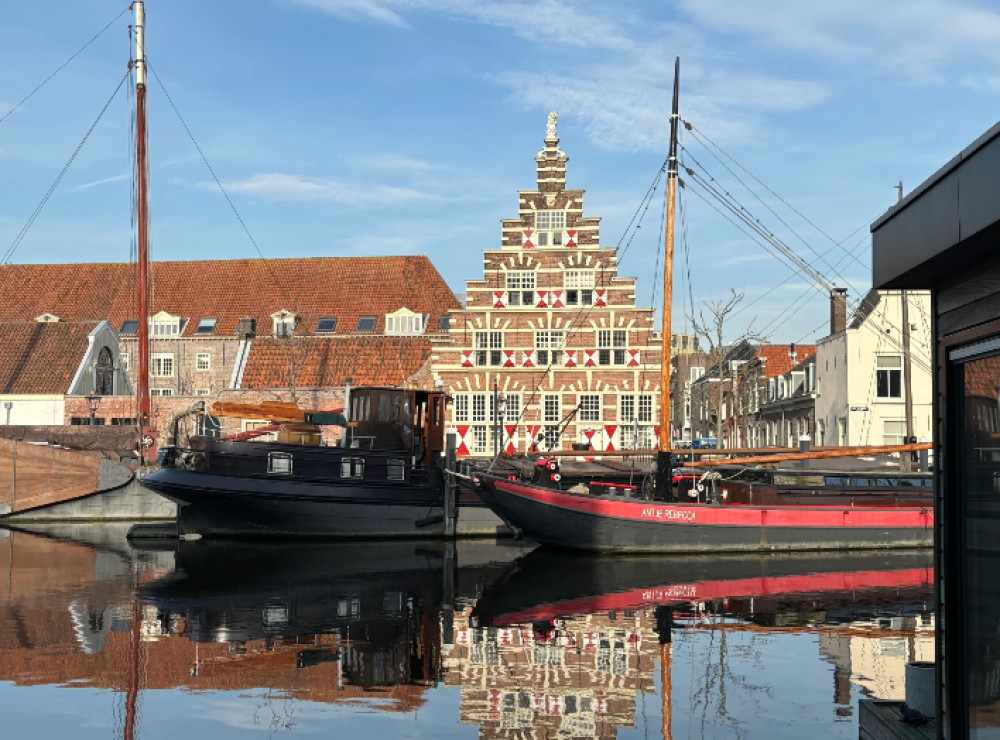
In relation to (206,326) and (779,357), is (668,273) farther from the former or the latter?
(779,357)

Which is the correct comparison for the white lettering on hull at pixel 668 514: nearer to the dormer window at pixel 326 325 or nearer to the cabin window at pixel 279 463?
the cabin window at pixel 279 463

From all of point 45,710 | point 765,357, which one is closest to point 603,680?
point 45,710

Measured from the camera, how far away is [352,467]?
2959 centimetres

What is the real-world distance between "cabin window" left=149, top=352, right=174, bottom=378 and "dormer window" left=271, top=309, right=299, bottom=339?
5.21 metres

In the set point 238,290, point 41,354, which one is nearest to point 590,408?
point 238,290

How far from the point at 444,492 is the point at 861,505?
10.7 metres

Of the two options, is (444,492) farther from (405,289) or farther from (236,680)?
(405,289)

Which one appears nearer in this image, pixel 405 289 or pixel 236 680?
pixel 236 680

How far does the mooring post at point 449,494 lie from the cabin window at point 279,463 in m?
4.03

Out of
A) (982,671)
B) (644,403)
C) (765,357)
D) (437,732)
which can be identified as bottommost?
(437,732)

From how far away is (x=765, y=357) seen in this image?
63.8m

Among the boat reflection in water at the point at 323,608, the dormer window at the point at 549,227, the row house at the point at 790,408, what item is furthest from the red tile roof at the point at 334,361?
the boat reflection in water at the point at 323,608

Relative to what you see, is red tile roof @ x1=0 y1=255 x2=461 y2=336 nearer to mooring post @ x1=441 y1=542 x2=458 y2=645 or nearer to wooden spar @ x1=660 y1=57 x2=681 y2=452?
wooden spar @ x1=660 y1=57 x2=681 y2=452

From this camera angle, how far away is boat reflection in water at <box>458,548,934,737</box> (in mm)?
11508
